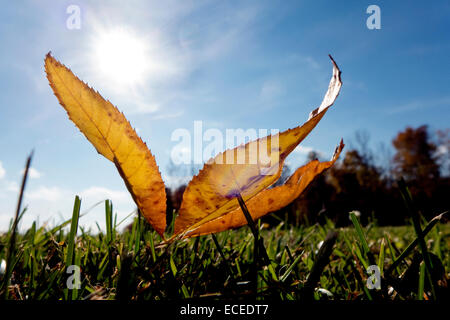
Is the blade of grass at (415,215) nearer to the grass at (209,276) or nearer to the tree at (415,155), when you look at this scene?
the grass at (209,276)

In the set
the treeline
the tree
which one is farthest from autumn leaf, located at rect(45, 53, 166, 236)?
the tree

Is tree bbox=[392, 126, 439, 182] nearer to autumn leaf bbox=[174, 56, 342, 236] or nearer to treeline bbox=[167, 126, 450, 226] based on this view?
treeline bbox=[167, 126, 450, 226]

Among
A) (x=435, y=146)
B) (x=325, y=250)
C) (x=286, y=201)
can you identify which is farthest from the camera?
(x=435, y=146)

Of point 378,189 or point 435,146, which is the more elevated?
point 435,146

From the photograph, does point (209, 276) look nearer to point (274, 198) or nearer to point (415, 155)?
point (274, 198)
